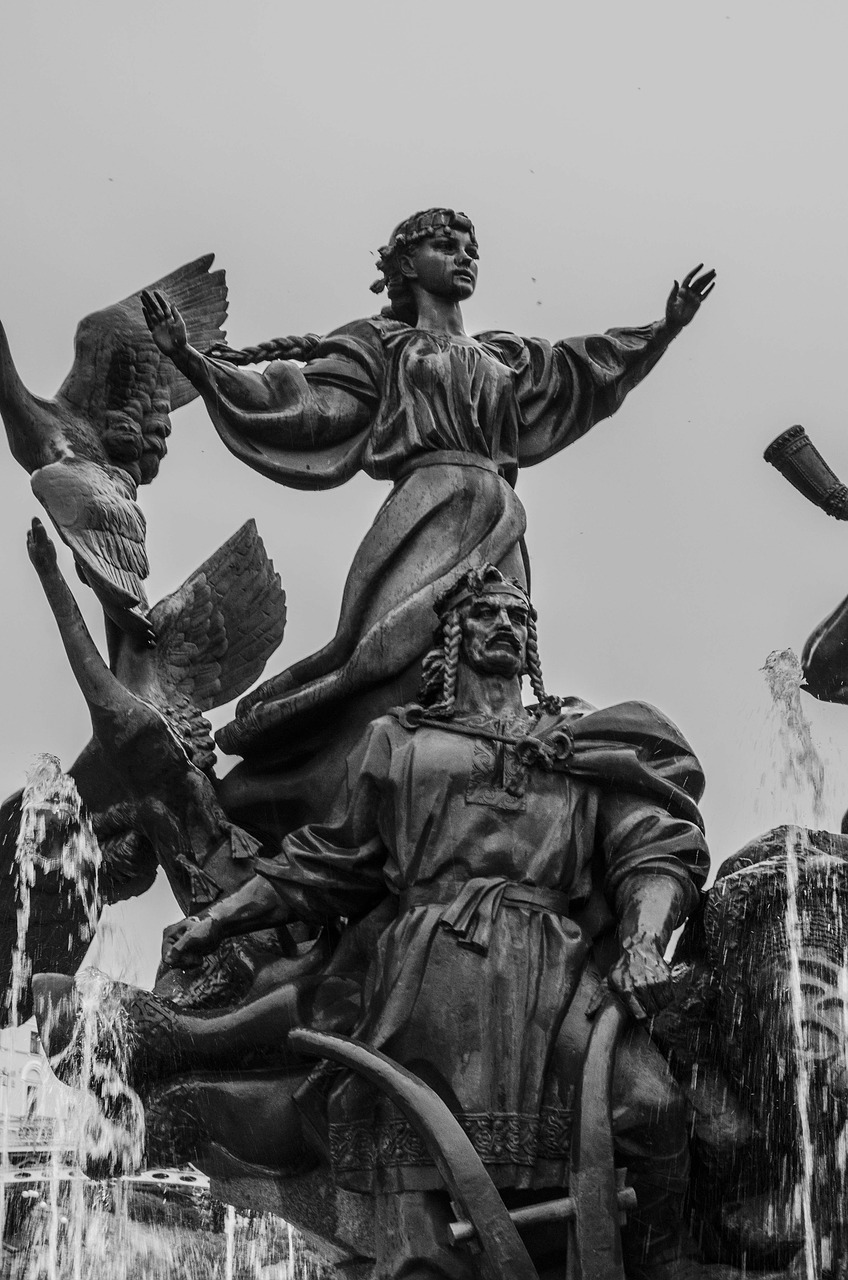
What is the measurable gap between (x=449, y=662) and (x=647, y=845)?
1127 millimetres

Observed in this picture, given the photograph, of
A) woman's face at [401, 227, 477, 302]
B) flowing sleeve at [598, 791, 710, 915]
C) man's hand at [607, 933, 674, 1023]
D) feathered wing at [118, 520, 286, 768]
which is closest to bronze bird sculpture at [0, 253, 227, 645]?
feathered wing at [118, 520, 286, 768]

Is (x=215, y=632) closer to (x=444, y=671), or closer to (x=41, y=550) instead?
(x=41, y=550)

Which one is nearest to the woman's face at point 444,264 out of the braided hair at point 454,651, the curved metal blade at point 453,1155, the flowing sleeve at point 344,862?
the braided hair at point 454,651

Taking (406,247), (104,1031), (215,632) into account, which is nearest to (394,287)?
(406,247)

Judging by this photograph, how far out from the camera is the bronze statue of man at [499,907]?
900 cm

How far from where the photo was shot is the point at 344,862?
32.3ft

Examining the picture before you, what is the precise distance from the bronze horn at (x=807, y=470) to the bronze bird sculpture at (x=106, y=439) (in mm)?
3010

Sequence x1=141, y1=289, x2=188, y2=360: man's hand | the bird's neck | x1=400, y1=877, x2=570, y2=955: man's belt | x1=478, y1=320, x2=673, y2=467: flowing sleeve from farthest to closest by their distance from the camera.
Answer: the bird's neck < x1=478, y1=320, x2=673, y2=467: flowing sleeve < x1=141, y1=289, x2=188, y2=360: man's hand < x1=400, y1=877, x2=570, y2=955: man's belt

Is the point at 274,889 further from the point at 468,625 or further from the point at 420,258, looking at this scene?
the point at 420,258

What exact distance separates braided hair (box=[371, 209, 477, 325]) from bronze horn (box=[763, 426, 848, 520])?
1.75 metres

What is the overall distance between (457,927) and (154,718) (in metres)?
2.27

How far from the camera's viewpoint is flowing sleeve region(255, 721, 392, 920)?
9.84 m

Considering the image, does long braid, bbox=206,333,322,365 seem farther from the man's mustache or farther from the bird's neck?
the man's mustache

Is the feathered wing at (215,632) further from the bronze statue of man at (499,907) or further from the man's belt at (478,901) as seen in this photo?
the man's belt at (478,901)
